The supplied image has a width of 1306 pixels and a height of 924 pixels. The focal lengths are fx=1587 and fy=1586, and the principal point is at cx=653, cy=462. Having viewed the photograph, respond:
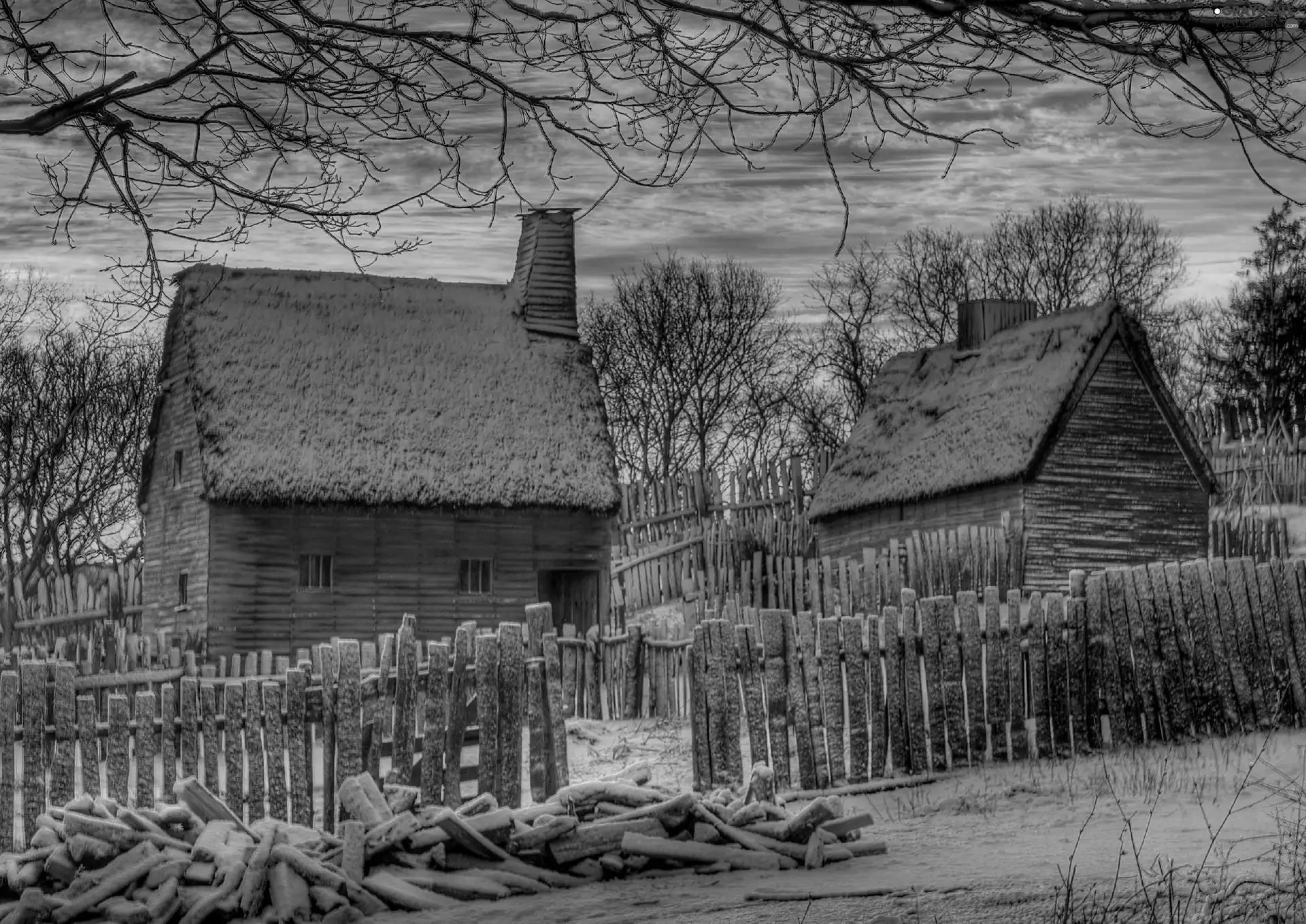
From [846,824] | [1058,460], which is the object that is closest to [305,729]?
[846,824]

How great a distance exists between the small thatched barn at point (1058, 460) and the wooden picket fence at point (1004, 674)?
1204 centimetres

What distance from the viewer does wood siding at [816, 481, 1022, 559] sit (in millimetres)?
26875

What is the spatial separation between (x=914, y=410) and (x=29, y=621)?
56.8 ft

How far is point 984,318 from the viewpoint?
104 feet

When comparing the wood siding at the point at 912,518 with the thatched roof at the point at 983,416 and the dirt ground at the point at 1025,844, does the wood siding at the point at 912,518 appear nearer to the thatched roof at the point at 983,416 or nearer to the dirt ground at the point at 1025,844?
the thatched roof at the point at 983,416

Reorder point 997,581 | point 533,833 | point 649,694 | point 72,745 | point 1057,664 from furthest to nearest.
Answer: point 997,581
point 649,694
point 1057,664
point 72,745
point 533,833

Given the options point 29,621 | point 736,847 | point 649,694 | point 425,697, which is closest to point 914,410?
point 649,694

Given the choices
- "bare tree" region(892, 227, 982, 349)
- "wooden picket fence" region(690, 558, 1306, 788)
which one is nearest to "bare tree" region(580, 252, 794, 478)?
"bare tree" region(892, 227, 982, 349)

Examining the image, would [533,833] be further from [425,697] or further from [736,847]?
[425,697]

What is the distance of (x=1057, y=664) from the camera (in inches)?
534

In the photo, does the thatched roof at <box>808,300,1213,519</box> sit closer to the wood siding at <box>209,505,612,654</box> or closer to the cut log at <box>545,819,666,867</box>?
the wood siding at <box>209,505,612,654</box>

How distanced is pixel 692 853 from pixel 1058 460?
61.9 ft

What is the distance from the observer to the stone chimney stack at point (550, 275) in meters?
30.4

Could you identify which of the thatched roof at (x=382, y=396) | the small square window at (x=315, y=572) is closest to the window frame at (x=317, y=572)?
the small square window at (x=315, y=572)
